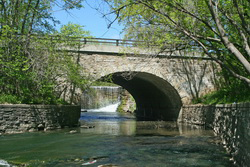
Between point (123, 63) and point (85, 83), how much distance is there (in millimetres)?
3105

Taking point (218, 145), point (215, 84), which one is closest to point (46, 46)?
point (218, 145)

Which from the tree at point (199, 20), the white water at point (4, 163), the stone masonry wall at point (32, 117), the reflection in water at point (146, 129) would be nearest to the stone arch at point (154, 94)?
the reflection in water at point (146, 129)

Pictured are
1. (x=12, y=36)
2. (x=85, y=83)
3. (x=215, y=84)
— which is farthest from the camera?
(x=215, y=84)

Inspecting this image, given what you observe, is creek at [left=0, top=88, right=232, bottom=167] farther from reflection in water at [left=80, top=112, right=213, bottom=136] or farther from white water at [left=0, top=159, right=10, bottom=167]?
reflection in water at [left=80, top=112, right=213, bottom=136]

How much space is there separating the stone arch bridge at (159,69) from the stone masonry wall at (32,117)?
10.7 feet

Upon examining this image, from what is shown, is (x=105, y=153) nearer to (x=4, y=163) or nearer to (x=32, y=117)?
(x=4, y=163)

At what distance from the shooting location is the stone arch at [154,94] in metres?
19.0

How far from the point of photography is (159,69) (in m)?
18.0

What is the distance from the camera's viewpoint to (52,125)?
42.3 feet

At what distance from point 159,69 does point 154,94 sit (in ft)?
17.6

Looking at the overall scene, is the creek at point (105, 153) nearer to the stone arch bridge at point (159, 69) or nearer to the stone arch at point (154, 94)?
the stone arch bridge at point (159, 69)

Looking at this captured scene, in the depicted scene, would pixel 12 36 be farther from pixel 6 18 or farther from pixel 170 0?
pixel 170 0

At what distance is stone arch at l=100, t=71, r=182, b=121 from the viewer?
19.0m

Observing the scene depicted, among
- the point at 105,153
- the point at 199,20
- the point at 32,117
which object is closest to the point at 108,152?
the point at 105,153
